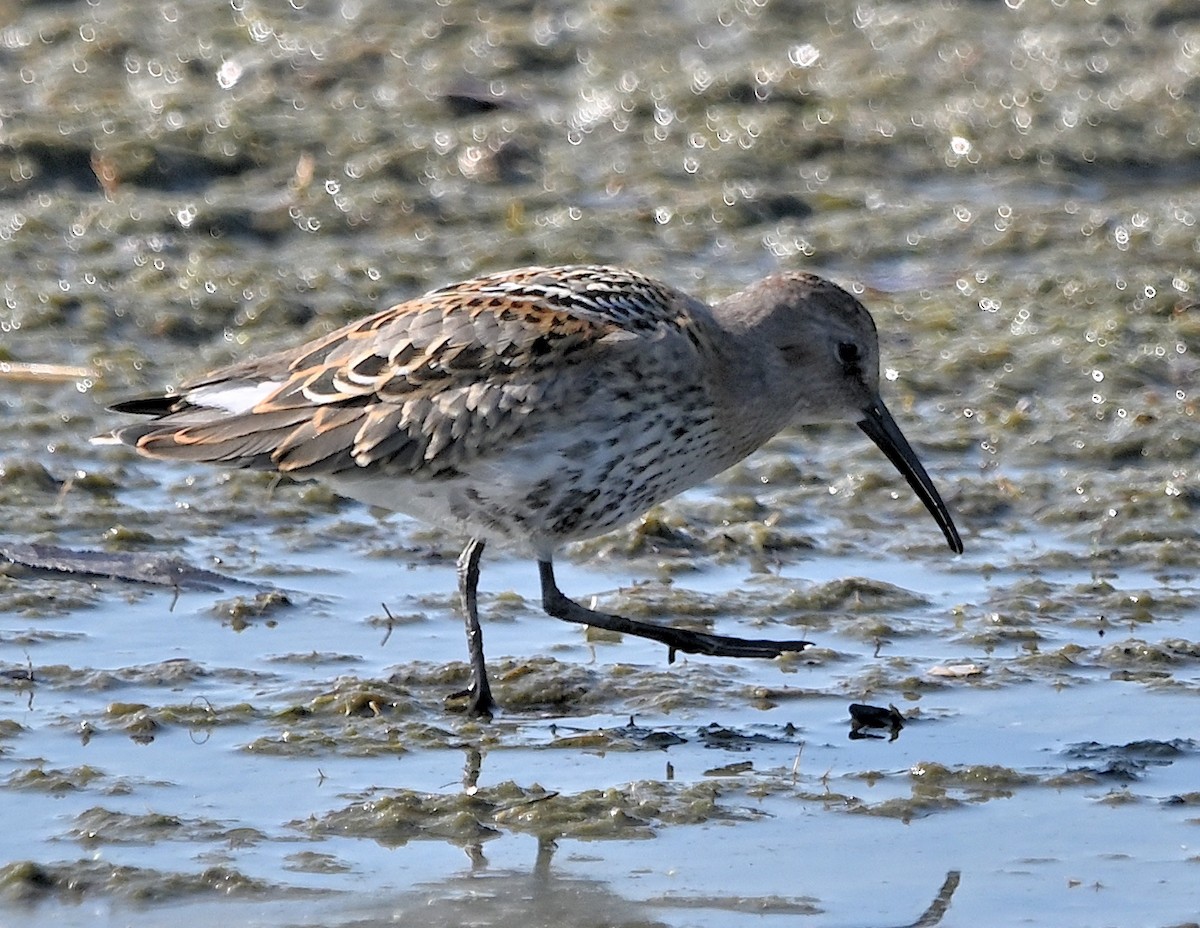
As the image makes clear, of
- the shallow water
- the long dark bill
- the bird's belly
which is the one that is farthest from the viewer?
the long dark bill

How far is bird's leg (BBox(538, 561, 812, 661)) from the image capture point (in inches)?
257

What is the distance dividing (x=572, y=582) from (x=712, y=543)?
597mm

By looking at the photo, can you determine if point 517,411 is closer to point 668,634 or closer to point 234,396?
point 668,634

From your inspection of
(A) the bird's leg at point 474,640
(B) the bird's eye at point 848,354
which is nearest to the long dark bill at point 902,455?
(B) the bird's eye at point 848,354

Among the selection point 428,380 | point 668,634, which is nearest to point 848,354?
point 668,634

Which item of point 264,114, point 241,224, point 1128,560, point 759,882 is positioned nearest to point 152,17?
point 264,114

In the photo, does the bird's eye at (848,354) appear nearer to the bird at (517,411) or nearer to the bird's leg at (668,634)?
the bird at (517,411)

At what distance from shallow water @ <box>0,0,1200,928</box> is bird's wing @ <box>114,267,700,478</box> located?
26.4 inches

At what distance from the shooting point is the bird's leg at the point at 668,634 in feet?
21.4

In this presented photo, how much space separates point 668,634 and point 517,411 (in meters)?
0.86

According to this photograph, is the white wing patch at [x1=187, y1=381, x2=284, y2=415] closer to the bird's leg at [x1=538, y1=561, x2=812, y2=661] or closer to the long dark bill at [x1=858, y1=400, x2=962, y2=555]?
the bird's leg at [x1=538, y1=561, x2=812, y2=661]

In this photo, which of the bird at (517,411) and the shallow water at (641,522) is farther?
the bird at (517,411)

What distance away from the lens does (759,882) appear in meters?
5.22

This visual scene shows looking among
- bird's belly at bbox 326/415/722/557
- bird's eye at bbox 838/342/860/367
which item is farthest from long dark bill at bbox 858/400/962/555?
bird's belly at bbox 326/415/722/557
